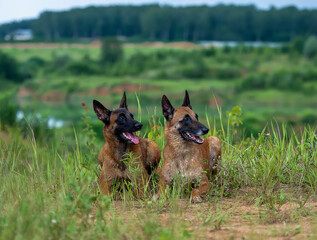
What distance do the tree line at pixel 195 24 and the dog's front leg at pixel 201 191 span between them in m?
99.7

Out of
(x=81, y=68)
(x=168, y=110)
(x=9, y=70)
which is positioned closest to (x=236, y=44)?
(x=81, y=68)

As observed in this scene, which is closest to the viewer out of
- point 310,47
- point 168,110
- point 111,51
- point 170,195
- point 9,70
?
point 170,195

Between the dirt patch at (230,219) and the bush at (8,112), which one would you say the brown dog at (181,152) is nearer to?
the dirt patch at (230,219)

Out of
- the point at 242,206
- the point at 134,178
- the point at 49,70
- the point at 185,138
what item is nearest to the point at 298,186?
the point at 242,206

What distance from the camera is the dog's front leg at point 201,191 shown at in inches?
248

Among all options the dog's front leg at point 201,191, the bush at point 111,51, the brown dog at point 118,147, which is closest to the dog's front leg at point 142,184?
the brown dog at point 118,147

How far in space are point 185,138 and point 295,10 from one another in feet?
359

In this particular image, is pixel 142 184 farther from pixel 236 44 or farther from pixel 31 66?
pixel 236 44

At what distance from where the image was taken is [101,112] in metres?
6.61

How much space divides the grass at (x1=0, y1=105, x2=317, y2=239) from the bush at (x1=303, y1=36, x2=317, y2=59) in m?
85.2

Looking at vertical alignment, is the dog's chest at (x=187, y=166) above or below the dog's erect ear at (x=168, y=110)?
below

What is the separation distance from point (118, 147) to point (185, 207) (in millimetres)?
1352

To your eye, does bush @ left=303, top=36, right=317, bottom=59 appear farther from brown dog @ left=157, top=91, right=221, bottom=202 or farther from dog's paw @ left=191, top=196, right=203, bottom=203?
dog's paw @ left=191, top=196, right=203, bottom=203


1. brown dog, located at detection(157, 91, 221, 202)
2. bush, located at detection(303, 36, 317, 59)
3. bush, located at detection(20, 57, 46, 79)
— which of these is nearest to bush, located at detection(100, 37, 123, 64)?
bush, located at detection(20, 57, 46, 79)
